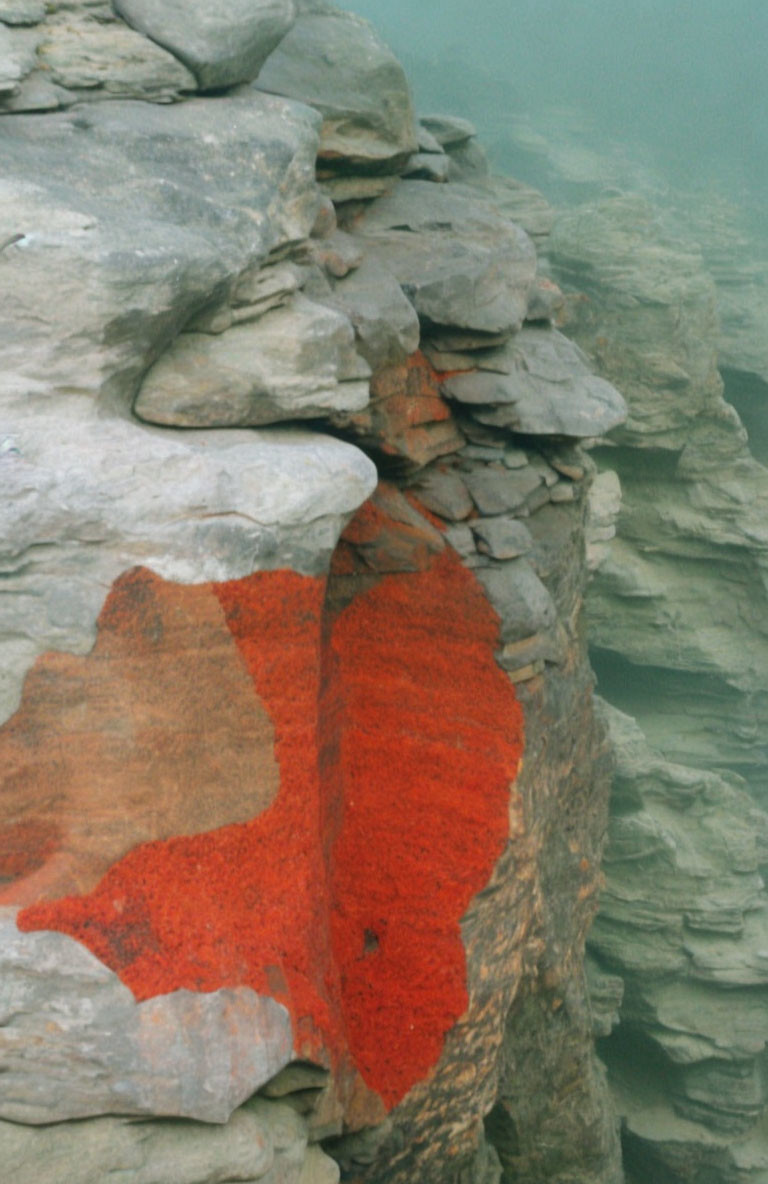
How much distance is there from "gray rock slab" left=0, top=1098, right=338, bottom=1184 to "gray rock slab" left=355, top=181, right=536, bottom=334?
12.5 feet

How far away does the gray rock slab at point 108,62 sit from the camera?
4719mm

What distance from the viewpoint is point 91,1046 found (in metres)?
3.88

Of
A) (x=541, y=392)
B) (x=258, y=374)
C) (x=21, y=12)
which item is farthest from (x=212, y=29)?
(x=541, y=392)

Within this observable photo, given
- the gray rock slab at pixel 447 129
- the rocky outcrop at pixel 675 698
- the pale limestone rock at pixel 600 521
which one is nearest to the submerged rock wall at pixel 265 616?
the gray rock slab at pixel 447 129

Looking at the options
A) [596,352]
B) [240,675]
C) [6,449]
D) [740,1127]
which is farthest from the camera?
[596,352]

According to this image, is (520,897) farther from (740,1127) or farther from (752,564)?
(752,564)

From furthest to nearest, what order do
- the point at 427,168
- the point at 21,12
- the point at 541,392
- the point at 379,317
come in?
the point at 427,168, the point at 541,392, the point at 379,317, the point at 21,12

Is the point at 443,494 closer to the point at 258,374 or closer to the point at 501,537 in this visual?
the point at 501,537

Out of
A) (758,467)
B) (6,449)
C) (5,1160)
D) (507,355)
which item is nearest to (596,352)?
(758,467)

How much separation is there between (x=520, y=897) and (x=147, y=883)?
2316 millimetres

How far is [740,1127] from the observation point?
973 centimetres

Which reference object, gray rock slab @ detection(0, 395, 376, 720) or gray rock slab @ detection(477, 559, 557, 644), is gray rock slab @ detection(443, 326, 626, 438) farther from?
gray rock slab @ detection(0, 395, 376, 720)

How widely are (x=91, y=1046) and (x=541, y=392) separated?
4013 mm

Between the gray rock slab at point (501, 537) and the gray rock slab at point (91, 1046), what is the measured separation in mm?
2770
